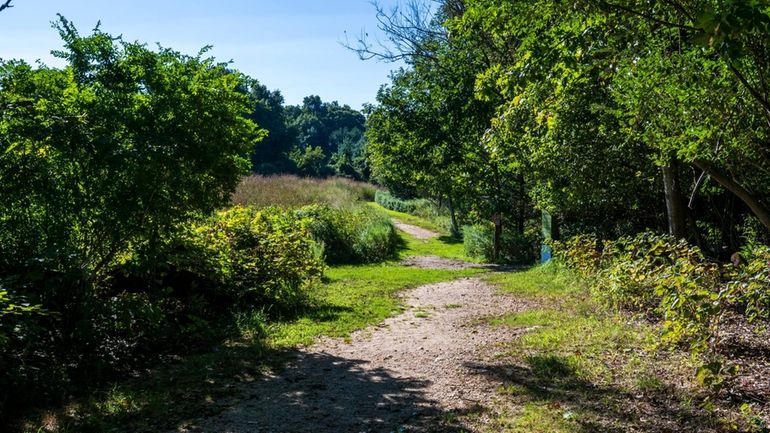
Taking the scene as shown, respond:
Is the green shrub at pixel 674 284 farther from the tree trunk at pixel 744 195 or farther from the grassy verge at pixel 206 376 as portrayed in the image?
the grassy verge at pixel 206 376

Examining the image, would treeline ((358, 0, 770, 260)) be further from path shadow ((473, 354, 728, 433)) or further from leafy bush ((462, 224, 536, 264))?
path shadow ((473, 354, 728, 433))

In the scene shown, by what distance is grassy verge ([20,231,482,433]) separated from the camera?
4.54 metres

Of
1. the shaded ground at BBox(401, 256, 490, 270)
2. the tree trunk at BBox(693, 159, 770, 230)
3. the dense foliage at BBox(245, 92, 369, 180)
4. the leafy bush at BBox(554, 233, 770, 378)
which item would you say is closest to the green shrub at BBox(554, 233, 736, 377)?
the leafy bush at BBox(554, 233, 770, 378)

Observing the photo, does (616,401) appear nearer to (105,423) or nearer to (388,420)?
(388,420)

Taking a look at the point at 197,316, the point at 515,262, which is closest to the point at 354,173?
the point at 515,262

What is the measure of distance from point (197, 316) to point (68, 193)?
107 inches

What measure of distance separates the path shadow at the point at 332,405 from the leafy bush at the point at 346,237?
10850mm

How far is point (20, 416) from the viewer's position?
14.9ft

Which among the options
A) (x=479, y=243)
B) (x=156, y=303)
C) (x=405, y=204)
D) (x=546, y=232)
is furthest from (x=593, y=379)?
(x=405, y=204)

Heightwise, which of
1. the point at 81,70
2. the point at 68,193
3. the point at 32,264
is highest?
the point at 81,70

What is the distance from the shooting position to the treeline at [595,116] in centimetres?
474

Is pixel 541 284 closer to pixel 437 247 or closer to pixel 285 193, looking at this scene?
pixel 437 247

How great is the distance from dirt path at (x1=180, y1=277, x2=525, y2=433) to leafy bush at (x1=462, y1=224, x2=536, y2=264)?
10.6 meters

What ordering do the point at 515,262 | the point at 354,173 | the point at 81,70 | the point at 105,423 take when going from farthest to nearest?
the point at 354,173
the point at 515,262
the point at 81,70
the point at 105,423
